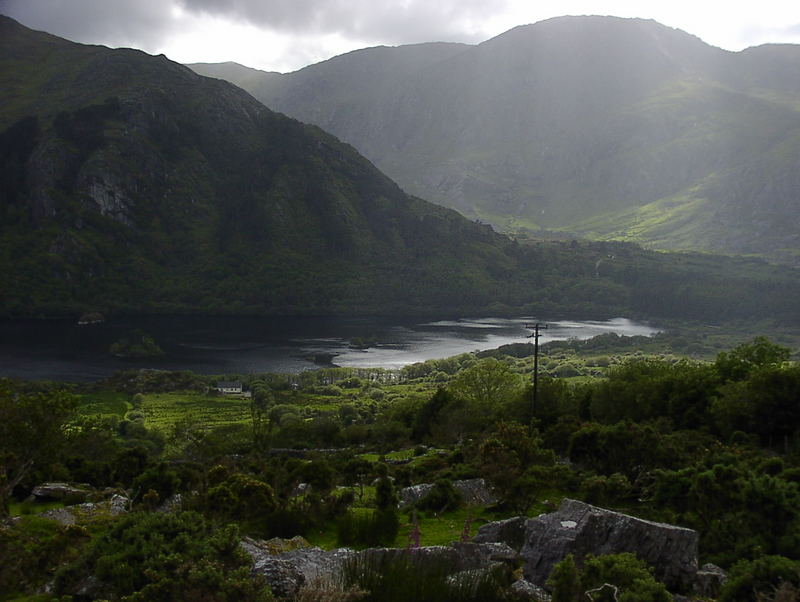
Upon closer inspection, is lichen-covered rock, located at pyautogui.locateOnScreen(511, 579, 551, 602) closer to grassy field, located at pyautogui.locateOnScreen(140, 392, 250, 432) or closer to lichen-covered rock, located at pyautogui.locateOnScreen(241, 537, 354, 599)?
lichen-covered rock, located at pyautogui.locateOnScreen(241, 537, 354, 599)

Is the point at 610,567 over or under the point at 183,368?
over

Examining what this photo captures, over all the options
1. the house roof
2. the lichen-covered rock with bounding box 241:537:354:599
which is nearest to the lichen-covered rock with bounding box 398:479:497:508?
the lichen-covered rock with bounding box 241:537:354:599

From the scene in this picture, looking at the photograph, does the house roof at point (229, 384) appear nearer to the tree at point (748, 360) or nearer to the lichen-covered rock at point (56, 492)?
the tree at point (748, 360)

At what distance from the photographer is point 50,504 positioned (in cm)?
2584

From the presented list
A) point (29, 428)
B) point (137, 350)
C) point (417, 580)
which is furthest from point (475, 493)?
point (137, 350)

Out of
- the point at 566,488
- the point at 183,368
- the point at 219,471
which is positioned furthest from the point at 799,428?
the point at 183,368

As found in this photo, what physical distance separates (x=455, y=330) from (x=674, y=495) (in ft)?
564

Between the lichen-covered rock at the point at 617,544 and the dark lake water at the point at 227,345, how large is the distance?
112 metres

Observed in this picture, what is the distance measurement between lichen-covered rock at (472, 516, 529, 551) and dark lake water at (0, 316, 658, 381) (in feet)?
357

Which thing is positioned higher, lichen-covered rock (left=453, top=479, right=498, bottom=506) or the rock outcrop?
the rock outcrop

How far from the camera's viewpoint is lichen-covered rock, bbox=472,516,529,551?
65.1 ft

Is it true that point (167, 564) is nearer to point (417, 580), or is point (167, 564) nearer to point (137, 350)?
point (417, 580)

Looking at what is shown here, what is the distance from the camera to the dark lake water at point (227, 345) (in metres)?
128

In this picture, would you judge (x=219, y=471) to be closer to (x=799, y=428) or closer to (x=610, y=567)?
(x=610, y=567)
